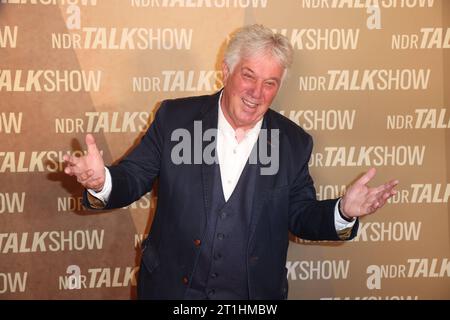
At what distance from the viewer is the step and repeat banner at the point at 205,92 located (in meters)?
3.00

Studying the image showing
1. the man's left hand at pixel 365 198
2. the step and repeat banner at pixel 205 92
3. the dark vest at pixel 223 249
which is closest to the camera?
the man's left hand at pixel 365 198

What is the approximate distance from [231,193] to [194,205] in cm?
16

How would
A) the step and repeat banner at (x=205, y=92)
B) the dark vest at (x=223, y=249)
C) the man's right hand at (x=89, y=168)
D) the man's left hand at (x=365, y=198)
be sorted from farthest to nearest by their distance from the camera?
the step and repeat banner at (x=205, y=92) → the dark vest at (x=223, y=249) → the man's left hand at (x=365, y=198) → the man's right hand at (x=89, y=168)

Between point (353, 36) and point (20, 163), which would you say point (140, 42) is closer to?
point (20, 163)

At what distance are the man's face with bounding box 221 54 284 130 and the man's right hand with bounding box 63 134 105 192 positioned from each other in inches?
23.8

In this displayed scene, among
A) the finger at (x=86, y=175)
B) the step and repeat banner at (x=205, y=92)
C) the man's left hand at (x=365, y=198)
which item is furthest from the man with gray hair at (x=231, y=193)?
the step and repeat banner at (x=205, y=92)

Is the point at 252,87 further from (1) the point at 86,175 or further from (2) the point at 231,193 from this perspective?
(1) the point at 86,175

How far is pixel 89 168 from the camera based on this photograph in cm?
203

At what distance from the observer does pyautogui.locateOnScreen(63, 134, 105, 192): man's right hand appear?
78.9 inches

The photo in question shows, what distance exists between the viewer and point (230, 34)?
10.1 ft

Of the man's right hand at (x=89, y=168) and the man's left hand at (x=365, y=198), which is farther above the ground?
the man's right hand at (x=89, y=168)

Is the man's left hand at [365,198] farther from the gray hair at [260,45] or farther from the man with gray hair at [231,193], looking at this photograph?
the gray hair at [260,45]

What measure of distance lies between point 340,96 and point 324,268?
3.29 feet

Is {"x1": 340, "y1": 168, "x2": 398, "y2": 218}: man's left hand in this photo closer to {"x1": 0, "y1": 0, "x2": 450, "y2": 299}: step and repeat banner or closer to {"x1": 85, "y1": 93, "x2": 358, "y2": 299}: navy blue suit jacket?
{"x1": 85, "y1": 93, "x2": 358, "y2": 299}: navy blue suit jacket
